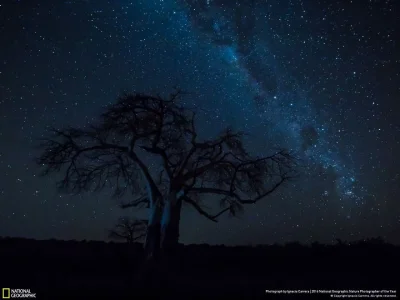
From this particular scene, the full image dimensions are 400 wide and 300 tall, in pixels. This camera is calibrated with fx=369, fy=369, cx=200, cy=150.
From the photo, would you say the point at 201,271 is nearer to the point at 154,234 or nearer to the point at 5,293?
the point at 154,234

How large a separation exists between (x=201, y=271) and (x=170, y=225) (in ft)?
8.78

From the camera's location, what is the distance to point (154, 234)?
43.6 feet

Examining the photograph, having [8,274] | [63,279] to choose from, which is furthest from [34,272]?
[63,279]

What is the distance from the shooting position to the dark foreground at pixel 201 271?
31.5 feet

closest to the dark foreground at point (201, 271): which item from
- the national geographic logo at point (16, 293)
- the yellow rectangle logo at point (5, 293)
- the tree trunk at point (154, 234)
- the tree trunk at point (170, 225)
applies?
the national geographic logo at point (16, 293)

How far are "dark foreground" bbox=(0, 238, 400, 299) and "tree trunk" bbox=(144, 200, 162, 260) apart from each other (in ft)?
2.64

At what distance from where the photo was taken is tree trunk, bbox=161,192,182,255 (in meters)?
13.3

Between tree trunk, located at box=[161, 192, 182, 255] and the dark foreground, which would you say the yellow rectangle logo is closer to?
the dark foreground

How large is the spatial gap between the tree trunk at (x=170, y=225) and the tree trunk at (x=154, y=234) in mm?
175

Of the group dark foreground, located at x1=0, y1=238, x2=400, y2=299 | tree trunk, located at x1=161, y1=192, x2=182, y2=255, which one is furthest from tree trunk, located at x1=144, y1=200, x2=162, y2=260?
dark foreground, located at x1=0, y1=238, x2=400, y2=299

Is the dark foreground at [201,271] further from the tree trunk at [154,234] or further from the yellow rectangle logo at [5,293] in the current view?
the tree trunk at [154,234]

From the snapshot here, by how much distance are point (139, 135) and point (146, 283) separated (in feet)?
18.4

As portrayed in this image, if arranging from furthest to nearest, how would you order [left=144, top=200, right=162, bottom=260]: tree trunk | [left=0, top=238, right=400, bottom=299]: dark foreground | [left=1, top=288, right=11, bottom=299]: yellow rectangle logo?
[left=144, top=200, right=162, bottom=260]: tree trunk < [left=0, top=238, right=400, bottom=299]: dark foreground < [left=1, top=288, right=11, bottom=299]: yellow rectangle logo

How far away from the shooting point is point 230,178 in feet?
49.8
